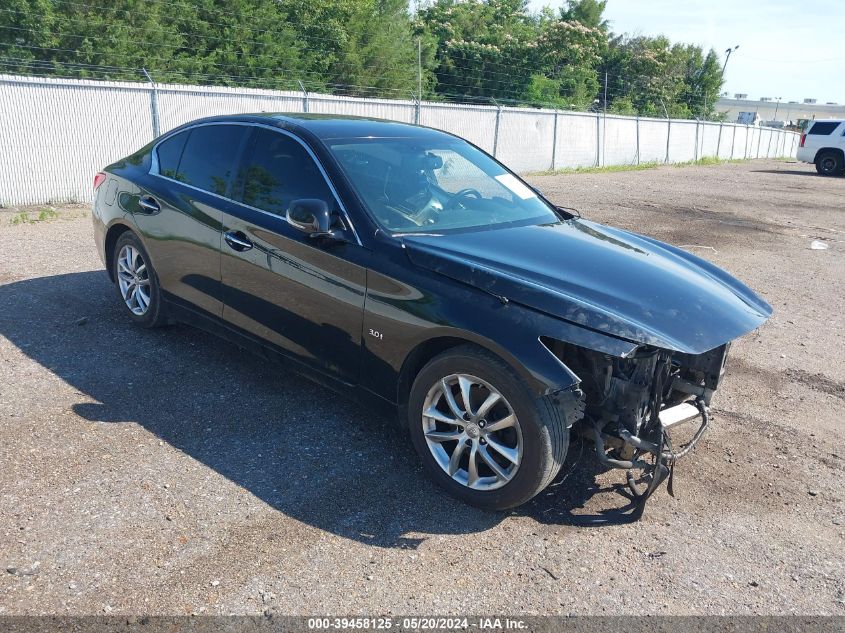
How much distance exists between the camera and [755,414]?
4.89 metres

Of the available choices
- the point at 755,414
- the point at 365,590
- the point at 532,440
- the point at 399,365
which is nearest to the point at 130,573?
the point at 365,590

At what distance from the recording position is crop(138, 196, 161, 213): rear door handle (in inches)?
205

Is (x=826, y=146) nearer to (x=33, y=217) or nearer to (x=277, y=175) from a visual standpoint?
(x=33, y=217)

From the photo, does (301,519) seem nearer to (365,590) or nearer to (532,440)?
(365,590)

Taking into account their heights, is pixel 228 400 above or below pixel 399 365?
below

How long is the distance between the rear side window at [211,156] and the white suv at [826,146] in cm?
2764

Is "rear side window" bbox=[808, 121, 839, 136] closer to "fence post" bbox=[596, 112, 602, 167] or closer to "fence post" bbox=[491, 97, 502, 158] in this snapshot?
"fence post" bbox=[596, 112, 602, 167]

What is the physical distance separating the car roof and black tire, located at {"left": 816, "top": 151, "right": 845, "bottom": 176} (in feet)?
89.3

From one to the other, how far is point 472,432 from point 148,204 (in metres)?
3.12

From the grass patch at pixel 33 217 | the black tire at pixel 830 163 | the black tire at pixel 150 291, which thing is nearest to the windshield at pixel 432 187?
the black tire at pixel 150 291

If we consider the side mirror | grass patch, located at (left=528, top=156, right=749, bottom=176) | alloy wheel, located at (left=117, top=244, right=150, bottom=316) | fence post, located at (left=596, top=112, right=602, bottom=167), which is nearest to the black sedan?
the side mirror

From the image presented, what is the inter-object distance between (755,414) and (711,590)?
2080 millimetres

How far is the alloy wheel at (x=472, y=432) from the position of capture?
11.2ft

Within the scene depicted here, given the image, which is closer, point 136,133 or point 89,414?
point 89,414
